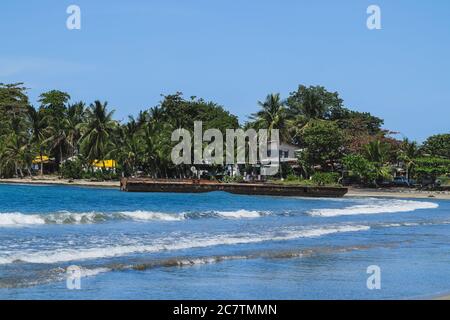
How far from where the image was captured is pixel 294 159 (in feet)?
276

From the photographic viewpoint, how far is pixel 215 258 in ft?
54.9

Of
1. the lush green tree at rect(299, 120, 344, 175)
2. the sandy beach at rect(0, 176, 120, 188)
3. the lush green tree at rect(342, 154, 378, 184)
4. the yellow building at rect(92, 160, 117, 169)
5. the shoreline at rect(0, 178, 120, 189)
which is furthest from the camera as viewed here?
the yellow building at rect(92, 160, 117, 169)

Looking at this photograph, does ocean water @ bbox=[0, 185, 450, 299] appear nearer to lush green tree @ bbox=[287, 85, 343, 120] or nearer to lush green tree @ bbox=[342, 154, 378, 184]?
lush green tree @ bbox=[342, 154, 378, 184]

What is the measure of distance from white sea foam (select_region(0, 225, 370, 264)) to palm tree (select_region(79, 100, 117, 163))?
184 feet

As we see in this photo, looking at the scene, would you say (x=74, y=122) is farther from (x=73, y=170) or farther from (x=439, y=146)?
(x=439, y=146)

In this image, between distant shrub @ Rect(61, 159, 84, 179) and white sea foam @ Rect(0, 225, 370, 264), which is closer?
white sea foam @ Rect(0, 225, 370, 264)

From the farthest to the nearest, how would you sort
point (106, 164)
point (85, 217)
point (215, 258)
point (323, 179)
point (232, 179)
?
point (106, 164) < point (232, 179) < point (323, 179) < point (85, 217) < point (215, 258)

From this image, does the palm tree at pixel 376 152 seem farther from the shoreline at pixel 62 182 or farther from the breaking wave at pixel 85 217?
the breaking wave at pixel 85 217

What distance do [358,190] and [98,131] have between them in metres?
29.1

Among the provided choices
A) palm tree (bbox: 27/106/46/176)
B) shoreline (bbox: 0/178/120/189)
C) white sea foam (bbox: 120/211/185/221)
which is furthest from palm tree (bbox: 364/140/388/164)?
white sea foam (bbox: 120/211/185/221)

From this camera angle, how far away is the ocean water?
1243 cm

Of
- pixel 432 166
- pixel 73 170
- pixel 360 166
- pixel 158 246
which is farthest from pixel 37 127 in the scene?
pixel 158 246

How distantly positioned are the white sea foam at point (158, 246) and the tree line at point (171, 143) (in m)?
49.5

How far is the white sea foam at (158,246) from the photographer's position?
16062mm
